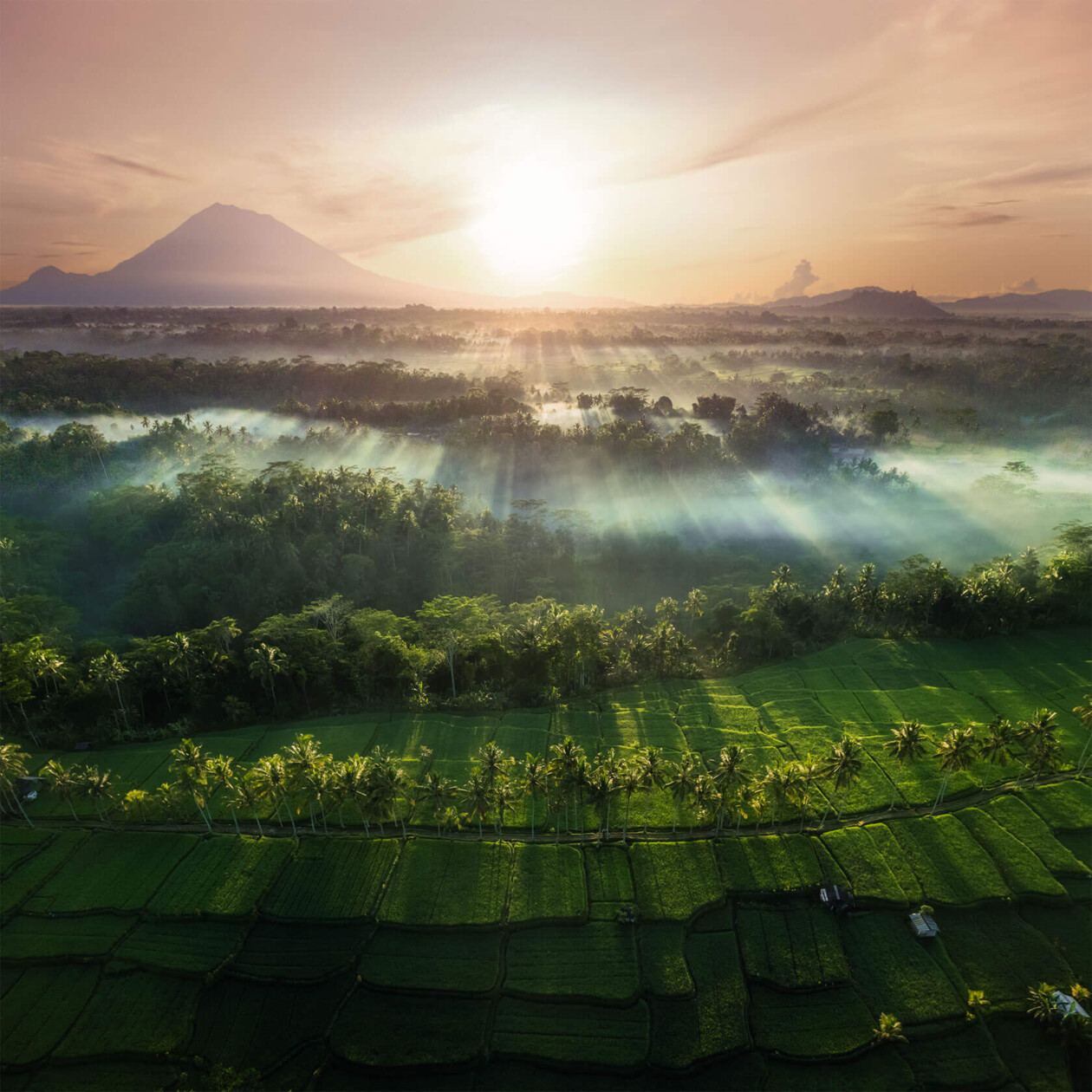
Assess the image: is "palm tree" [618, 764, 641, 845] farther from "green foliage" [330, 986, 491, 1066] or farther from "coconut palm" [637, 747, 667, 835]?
"green foliage" [330, 986, 491, 1066]

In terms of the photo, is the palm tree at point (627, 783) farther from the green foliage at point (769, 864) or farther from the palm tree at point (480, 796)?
the palm tree at point (480, 796)

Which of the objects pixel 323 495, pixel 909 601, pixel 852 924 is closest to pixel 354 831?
pixel 852 924

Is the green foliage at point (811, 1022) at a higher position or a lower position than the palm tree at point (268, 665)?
lower

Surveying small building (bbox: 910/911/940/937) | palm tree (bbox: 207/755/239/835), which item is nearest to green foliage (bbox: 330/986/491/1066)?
palm tree (bbox: 207/755/239/835)

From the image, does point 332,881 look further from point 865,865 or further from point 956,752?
point 956,752

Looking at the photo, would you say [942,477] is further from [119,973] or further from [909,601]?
[119,973]

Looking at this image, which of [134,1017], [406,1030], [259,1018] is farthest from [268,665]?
[406,1030]

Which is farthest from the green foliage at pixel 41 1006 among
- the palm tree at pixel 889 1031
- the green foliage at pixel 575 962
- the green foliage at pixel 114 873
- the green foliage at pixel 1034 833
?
the green foliage at pixel 1034 833

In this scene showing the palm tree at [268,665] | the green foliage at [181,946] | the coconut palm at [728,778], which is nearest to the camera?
the green foliage at [181,946]
